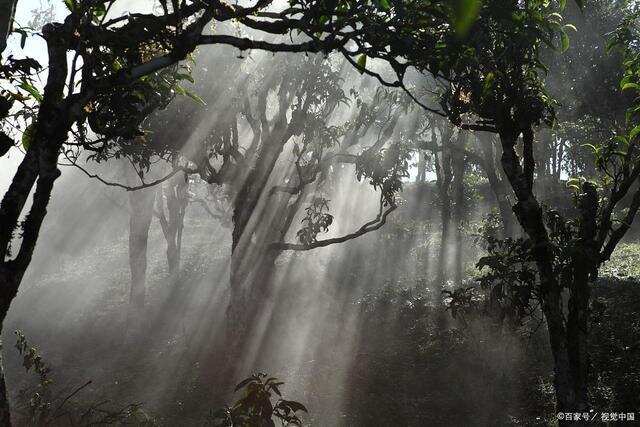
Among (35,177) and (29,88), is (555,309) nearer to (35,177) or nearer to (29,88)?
(35,177)

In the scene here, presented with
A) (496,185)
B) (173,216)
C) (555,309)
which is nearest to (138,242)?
(173,216)

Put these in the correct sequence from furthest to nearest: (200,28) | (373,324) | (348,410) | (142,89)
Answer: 1. (373,324)
2. (348,410)
3. (142,89)
4. (200,28)

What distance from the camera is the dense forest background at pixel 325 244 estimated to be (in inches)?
155

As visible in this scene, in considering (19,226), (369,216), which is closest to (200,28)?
(19,226)

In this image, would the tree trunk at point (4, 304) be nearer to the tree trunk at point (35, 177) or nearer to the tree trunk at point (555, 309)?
the tree trunk at point (35, 177)

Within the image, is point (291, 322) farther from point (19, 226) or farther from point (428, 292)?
point (19, 226)

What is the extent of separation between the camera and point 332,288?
19562 millimetres

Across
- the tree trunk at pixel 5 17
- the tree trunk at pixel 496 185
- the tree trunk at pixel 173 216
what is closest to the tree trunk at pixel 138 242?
the tree trunk at pixel 173 216

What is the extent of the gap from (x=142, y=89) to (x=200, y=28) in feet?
3.99

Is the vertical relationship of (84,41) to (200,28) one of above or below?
below

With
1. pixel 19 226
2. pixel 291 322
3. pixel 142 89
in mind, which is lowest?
pixel 19 226

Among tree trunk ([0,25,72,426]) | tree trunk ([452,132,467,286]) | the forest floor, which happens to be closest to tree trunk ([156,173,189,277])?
the forest floor

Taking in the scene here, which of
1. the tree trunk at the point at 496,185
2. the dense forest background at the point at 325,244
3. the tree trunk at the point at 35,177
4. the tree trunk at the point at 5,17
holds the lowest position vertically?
the tree trunk at the point at 35,177

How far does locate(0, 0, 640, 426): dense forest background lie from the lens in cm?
395
